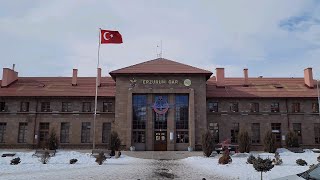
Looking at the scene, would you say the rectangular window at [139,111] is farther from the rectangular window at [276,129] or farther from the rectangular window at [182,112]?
the rectangular window at [276,129]

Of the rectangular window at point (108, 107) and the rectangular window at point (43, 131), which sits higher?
the rectangular window at point (108, 107)

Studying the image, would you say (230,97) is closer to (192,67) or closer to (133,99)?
(192,67)

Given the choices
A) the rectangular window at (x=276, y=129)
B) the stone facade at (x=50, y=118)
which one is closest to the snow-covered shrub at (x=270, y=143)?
the rectangular window at (x=276, y=129)

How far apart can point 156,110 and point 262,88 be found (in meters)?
17.4

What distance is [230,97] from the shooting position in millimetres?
45844

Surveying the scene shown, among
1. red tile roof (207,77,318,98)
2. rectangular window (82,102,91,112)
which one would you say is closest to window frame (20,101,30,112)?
rectangular window (82,102,91,112)

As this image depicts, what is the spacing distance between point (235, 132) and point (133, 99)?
15.8 meters

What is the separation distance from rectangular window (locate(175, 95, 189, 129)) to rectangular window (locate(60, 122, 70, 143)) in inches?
638

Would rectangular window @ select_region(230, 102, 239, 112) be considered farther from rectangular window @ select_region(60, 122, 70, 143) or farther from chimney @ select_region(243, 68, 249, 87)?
rectangular window @ select_region(60, 122, 70, 143)

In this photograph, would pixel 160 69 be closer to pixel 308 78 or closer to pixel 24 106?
pixel 24 106

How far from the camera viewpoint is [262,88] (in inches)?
1892

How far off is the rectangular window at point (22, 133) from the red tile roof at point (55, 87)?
15.1 ft

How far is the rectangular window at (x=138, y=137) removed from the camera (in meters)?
42.7

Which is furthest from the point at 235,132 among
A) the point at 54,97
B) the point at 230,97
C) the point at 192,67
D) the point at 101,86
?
the point at 54,97
